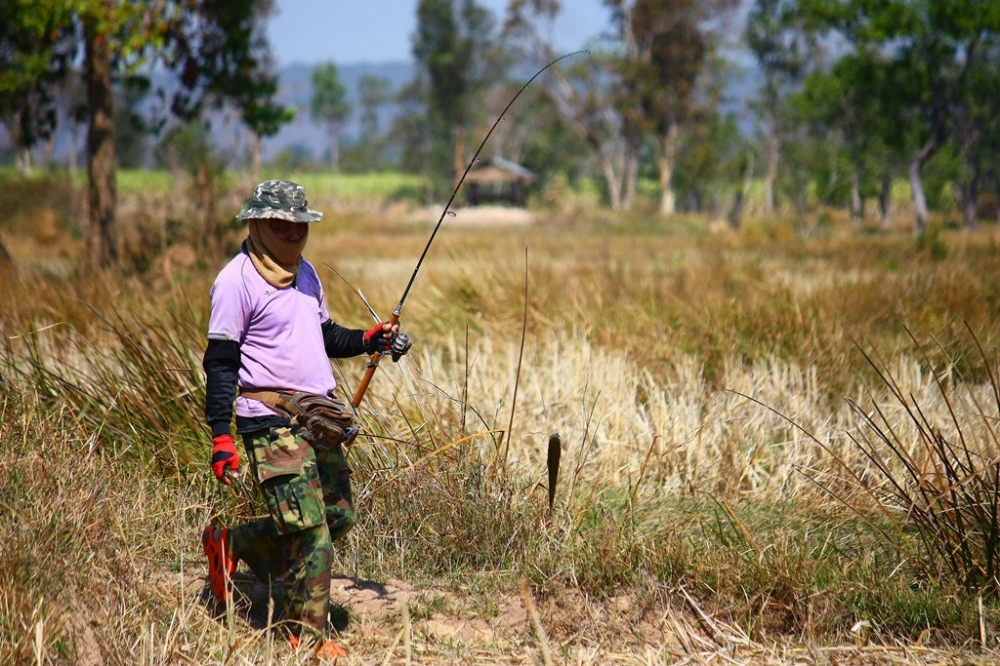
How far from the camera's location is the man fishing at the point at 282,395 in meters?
3.32

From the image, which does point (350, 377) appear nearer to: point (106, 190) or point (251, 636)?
point (251, 636)

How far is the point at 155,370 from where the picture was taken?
4.73m

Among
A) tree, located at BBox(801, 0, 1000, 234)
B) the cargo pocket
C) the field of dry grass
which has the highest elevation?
tree, located at BBox(801, 0, 1000, 234)

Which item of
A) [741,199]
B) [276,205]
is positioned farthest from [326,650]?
[741,199]

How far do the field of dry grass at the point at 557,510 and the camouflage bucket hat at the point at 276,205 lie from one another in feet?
2.95

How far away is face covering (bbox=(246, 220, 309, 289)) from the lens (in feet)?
11.2

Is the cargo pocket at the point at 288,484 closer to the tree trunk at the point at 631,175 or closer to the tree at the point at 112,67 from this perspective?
the tree at the point at 112,67

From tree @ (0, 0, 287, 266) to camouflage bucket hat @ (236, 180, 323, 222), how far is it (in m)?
8.02

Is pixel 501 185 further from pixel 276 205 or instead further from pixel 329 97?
pixel 329 97

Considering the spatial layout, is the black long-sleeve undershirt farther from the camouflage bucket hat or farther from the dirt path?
the dirt path

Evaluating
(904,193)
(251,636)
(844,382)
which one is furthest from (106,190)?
(904,193)

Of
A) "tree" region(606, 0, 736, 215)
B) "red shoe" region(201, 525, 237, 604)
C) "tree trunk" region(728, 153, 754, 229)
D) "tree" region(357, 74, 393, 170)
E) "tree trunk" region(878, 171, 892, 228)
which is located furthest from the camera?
"tree" region(357, 74, 393, 170)

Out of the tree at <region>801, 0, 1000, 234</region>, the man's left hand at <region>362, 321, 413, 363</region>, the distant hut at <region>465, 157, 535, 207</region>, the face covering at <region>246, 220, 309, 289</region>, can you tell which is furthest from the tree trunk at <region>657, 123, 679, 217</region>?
the face covering at <region>246, 220, 309, 289</region>

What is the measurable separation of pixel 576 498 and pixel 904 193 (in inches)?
2803
